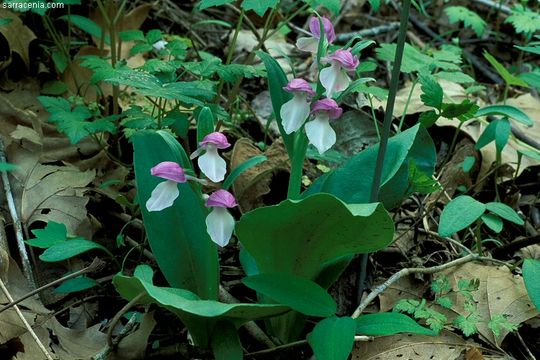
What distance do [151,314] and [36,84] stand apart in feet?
4.15

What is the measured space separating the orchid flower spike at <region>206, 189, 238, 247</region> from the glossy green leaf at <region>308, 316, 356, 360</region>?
245 millimetres

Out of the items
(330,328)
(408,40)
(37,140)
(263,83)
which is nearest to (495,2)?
(408,40)

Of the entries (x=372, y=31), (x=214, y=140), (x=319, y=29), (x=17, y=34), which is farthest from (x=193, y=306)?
(x=372, y=31)

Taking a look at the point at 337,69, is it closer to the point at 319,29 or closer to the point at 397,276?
the point at 319,29

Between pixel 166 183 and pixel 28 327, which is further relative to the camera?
pixel 28 327

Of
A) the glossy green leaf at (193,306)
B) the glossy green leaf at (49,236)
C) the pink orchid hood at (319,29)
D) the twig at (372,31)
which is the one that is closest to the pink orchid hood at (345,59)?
the pink orchid hood at (319,29)

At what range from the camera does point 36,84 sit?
2314 mm

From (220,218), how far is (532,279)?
72cm

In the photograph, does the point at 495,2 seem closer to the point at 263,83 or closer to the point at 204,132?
the point at 263,83

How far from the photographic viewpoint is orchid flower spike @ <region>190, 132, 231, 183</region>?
122 cm

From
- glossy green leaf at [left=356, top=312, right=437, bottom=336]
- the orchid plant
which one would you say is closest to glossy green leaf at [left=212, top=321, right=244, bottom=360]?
the orchid plant

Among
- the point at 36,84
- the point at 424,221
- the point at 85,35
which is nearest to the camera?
the point at 424,221

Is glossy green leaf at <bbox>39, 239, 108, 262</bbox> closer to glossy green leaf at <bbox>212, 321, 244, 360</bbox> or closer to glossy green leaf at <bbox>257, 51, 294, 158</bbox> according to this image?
glossy green leaf at <bbox>212, 321, 244, 360</bbox>

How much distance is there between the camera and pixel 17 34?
90.0 inches
